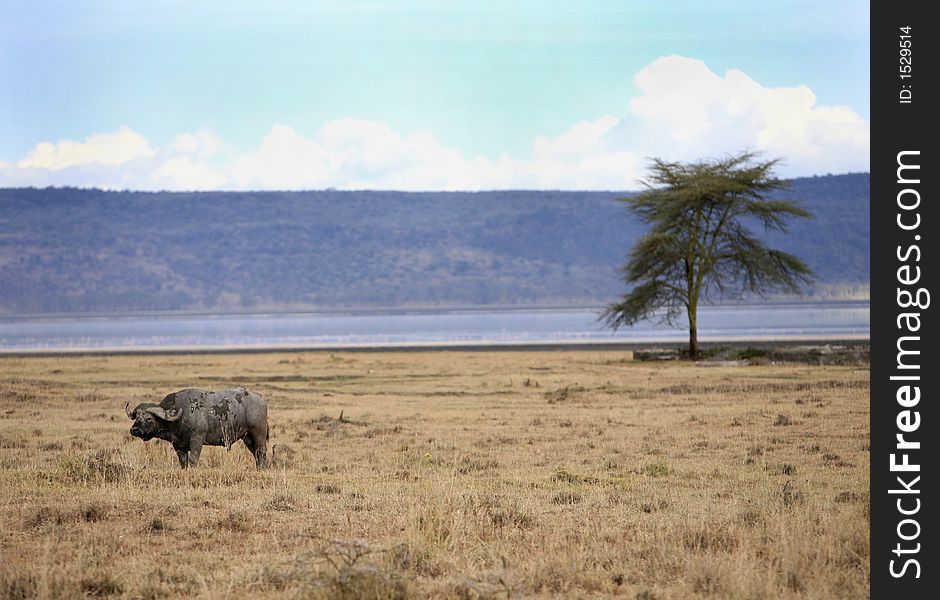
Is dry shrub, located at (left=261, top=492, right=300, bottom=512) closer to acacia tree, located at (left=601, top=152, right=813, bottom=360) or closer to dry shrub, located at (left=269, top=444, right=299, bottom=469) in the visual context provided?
dry shrub, located at (left=269, top=444, right=299, bottom=469)

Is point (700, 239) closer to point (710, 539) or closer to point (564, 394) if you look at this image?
point (564, 394)

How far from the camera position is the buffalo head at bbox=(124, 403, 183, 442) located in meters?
16.4

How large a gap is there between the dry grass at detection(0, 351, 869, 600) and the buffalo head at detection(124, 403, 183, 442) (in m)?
0.55

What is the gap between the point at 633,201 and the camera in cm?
5272

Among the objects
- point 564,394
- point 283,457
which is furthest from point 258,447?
point 564,394

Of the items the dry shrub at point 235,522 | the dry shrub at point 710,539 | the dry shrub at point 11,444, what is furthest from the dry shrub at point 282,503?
the dry shrub at point 11,444

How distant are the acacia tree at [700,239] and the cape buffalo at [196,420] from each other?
34.5 m

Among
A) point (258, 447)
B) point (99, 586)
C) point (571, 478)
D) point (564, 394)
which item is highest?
point (258, 447)

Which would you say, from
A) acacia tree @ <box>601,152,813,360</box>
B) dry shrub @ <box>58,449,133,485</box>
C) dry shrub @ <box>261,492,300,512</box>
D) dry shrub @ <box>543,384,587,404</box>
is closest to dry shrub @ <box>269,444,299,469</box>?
dry shrub @ <box>58,449,133,485</box>

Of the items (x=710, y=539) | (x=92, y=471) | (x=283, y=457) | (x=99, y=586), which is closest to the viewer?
(x=99, y=586)

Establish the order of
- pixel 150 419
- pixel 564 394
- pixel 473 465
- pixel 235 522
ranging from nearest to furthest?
pixel 235 522 → pixel 150 419 → pixel 473 465 → pixel 564 394

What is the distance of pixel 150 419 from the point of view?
16.4 metres

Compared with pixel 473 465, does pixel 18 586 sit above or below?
above

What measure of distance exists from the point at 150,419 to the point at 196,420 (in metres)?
0.65
